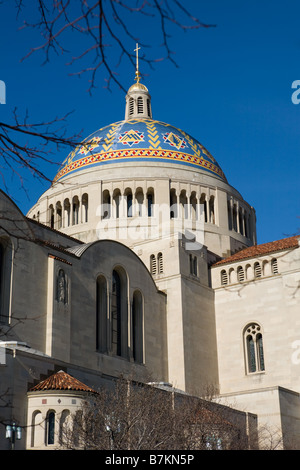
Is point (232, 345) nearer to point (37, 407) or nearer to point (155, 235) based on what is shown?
point (155, 235)

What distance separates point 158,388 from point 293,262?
11052 millimetres

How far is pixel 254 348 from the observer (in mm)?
38219

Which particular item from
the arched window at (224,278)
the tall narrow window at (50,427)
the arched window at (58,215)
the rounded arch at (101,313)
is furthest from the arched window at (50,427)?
the arched window at (58,215)

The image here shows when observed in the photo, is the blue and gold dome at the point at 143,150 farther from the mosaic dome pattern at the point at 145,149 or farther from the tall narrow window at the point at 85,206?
the tall narrow window at the point at 85,206

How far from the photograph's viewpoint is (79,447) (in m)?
23.6

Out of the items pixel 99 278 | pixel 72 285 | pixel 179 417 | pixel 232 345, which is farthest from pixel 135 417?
pixel 232 345

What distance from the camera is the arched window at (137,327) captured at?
118 feet

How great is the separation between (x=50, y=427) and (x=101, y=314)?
9.87 meters

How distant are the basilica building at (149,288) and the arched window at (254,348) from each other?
0.07 metres

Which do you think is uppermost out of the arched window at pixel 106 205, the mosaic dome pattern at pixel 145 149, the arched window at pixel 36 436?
the mosaic dome pattern at pixel 145 149

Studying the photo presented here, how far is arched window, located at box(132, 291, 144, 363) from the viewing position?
35.9 m

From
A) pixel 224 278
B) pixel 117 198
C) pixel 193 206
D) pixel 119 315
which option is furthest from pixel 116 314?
pixel 193 206

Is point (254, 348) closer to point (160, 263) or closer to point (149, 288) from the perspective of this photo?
point (149, 288)

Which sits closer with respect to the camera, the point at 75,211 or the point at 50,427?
the point at 50,427
